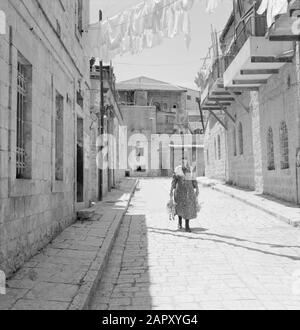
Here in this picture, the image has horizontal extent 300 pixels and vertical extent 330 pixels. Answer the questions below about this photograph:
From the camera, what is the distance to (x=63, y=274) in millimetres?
5043

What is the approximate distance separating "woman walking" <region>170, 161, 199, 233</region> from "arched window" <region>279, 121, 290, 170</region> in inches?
191

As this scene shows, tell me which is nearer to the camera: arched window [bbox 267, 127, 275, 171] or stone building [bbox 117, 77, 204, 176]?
arched window [bbox 267, 127, 275, 171]

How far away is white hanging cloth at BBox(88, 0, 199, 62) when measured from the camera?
649cm

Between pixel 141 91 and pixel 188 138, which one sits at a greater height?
pixel 141 91

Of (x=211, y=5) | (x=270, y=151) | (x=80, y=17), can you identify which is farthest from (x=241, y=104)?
(x=211, y=5)

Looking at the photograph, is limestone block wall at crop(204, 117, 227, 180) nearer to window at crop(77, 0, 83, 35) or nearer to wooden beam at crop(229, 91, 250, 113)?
wooden beam at crop(229, 91, 250, 113)

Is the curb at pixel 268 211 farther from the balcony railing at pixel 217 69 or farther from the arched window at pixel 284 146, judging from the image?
the balcony railing at pixel 217 69

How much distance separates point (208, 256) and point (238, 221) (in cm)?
421

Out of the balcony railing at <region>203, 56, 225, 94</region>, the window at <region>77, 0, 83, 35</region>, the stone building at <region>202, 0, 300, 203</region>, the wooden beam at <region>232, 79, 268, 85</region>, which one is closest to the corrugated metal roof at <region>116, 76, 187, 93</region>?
the stone building at <region>202, 0, 300, 203</region>

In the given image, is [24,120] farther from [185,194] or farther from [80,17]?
[80,17]

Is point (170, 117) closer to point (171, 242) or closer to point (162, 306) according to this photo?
point (171, 242)

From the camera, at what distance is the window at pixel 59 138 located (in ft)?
26.0
